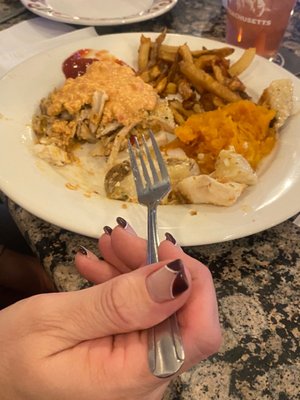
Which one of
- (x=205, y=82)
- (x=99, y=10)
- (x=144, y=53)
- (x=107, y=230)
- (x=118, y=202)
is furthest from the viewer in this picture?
(x=99, y=10)

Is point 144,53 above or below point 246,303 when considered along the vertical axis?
above

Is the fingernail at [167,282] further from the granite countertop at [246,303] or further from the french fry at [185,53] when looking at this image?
the french fry at [185,53]

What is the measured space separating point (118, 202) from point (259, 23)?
0.79 metres

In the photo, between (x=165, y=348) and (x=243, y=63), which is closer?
(x=165, y=348)

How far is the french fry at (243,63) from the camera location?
135 cm

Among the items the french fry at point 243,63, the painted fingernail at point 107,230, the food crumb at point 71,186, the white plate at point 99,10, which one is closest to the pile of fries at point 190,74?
the french fry at point 243,63

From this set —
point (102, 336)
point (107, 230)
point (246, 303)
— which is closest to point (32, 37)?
point (107, 230)

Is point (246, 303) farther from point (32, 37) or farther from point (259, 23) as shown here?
point (32, 37)

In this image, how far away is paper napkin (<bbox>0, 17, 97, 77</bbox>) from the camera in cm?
151

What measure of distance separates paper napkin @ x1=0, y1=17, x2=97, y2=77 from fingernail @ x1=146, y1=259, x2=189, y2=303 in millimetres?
1090

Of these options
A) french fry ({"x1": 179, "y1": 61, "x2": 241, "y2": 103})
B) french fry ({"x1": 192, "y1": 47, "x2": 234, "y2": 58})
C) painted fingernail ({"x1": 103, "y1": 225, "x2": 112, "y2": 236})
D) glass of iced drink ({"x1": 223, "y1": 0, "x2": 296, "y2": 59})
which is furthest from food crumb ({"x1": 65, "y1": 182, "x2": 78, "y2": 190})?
glass of iced drink ({"x1": 223, "y1": 0, "x2": 296, "y2": 59})

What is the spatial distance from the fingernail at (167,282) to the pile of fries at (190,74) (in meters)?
0.79

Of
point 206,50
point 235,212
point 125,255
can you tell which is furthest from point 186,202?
point 206,50

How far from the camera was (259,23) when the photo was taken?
4.72 ft
